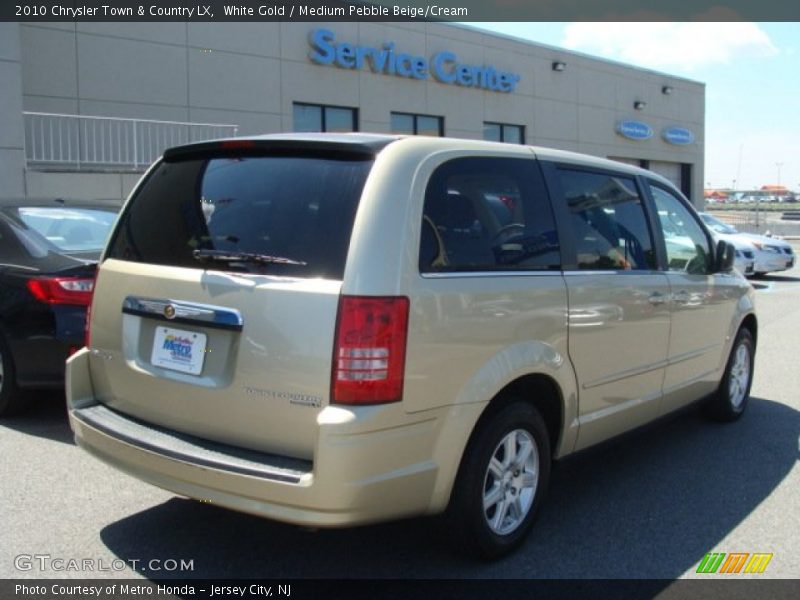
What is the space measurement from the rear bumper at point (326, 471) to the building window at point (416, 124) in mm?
18632

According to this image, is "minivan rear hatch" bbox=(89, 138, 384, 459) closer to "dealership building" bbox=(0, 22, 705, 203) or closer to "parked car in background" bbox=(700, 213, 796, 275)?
"dealership building" bbox=(0, 22, 705, 203)

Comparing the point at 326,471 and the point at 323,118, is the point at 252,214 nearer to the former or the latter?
the point at 326,471

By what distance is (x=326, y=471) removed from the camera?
286 centimetres

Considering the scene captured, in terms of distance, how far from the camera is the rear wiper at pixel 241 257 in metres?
3.11

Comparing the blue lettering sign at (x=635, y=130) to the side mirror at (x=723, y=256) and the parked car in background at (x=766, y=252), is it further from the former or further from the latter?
the side mirror at (x=723, y=256)

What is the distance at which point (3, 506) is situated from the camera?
408cm

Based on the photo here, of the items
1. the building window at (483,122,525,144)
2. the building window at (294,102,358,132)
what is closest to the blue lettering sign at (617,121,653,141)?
the building window at (483,122,525,144)

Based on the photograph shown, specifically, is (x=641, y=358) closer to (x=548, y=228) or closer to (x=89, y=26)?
(x=548, y=228)

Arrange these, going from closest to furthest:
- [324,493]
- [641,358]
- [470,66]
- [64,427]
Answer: [324,493] → [641,358] → [64,427] → [470,66]

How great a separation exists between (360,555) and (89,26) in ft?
48.8

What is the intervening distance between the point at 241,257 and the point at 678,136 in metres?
31.8

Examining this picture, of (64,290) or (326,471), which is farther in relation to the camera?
(64,290)

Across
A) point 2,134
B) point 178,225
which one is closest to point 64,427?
point 178,225

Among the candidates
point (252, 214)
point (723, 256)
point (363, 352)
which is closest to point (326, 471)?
point (363, 352)
